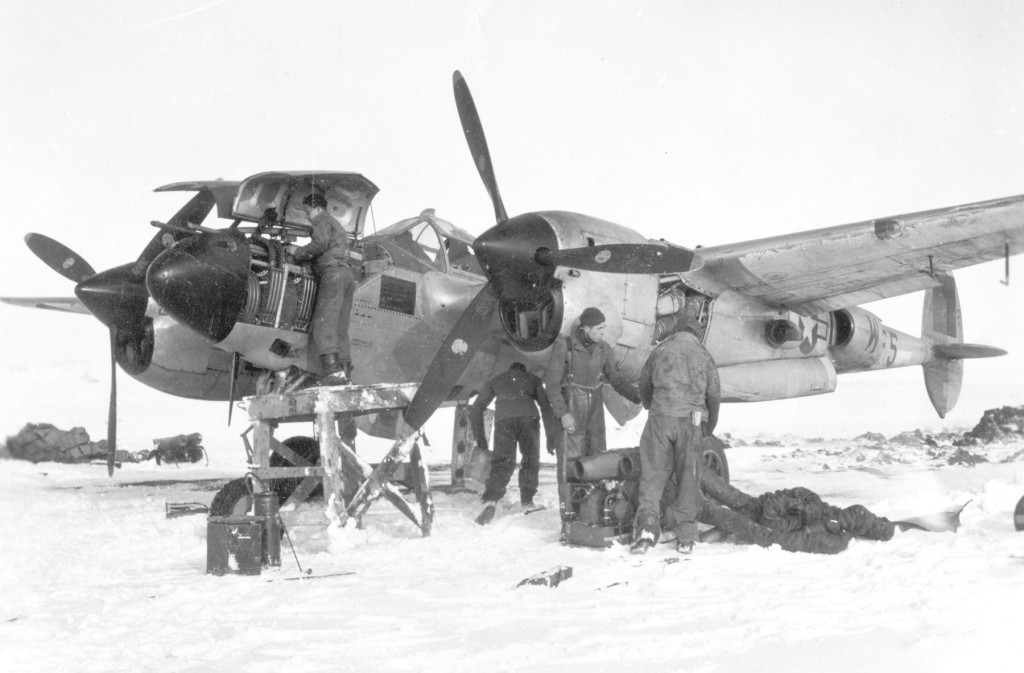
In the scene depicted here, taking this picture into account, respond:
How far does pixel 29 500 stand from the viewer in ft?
31.8

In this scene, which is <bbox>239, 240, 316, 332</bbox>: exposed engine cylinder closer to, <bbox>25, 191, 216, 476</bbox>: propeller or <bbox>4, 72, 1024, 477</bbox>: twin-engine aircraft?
<bbox>4, 72, 1024, 477</bbox>: twin-engine aircraft

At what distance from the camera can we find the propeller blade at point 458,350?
769 centimetres

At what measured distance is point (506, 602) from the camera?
14.5 ft

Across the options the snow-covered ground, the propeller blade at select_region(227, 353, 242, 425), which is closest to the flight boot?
the snow-covered ground

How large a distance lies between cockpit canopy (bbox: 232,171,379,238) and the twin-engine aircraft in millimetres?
19

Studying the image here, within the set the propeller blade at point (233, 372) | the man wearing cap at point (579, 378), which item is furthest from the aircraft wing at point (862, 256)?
the propeller blade at point (233, 372)

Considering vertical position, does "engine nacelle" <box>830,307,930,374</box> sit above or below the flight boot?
above

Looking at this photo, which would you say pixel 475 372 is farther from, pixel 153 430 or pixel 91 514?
pixel 153 430

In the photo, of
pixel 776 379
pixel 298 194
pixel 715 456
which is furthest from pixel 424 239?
pixel 776 379

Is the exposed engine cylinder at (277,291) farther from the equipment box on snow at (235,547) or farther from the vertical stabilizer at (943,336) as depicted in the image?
the vertical stabilizer at (943,336)

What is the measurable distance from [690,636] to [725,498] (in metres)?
2.93

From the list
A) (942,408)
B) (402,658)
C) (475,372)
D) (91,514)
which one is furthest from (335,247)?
(942,408)

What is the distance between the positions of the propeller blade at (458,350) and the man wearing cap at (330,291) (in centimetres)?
78

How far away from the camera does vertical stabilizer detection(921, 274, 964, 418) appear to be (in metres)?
14.1
